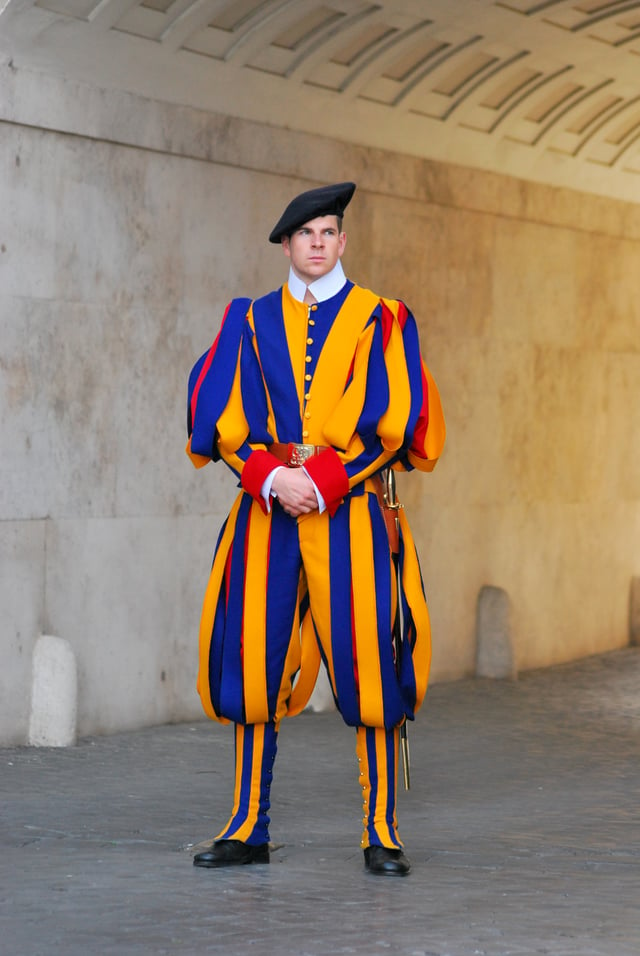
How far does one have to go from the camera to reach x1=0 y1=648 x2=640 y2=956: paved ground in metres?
4.50

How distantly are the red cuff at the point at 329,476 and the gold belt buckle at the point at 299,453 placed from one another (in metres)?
0.06

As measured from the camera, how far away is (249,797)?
5352mm

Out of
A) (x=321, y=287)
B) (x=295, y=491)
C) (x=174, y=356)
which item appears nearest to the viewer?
(x=295, y=491)

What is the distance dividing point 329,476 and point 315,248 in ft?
2.39

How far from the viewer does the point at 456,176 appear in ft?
34.1

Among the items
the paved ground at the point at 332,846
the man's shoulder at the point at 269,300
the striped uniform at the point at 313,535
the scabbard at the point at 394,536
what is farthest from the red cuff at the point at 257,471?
the paved ground at the point at 332,846

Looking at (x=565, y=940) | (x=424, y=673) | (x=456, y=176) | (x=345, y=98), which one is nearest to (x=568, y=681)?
(x=456, y=176)

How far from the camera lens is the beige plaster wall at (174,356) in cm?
789

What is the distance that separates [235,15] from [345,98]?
1.18m

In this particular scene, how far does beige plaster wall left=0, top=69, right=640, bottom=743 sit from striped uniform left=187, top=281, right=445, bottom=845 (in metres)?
2.68

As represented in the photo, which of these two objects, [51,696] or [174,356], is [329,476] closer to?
[51,696]

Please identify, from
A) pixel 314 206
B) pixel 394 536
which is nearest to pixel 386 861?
pixel 394 536

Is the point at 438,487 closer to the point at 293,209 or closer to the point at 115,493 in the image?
the point at 115,493

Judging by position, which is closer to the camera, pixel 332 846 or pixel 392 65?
pixel 332 846
